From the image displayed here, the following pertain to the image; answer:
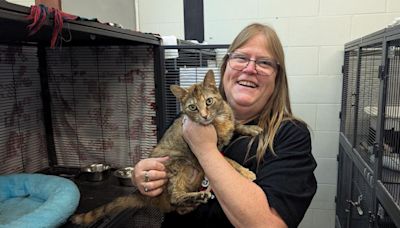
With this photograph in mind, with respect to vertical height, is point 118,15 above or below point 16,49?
above

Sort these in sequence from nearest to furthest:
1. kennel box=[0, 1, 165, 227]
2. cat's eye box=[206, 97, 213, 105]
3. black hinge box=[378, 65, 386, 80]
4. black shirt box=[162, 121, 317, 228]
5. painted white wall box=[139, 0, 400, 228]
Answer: black shirt box=[162, 121, 317, 228]
cat's eye box=[206, 97, 213, 105]
black hinge box=[378, 65, 386, 80]
kennel box=[0, 1, 165, 227]
painted white wall box=[139, 0, 400, 228]

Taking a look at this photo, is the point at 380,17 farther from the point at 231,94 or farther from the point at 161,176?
the point at 161,176

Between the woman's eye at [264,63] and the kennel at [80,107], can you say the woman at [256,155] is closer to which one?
the woman's eye at [264,63]

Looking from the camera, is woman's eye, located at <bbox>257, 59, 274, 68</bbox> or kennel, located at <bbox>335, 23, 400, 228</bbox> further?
kennel, located at <bbox>335, 23, 400, 228</bbox>

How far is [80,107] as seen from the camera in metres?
A: 1.94

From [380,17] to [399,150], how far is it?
1.55m

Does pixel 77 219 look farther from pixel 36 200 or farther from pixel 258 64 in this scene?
pixel 258 64

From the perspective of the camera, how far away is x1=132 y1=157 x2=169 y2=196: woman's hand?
1234 millimetres

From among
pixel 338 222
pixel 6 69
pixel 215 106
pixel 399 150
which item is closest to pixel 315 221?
pixel 338 222

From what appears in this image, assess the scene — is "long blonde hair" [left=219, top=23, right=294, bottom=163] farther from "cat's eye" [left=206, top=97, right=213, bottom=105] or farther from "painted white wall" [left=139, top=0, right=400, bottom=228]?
"painted white wall" [left=139, top=0, right=400, bottom=228]

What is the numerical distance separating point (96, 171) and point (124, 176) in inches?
7.4

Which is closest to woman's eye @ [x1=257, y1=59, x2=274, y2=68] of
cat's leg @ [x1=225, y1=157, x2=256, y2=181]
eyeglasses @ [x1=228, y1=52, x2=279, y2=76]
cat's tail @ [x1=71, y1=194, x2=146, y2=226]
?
eyeglasses @ [x1=228, y1=52, x2=279, y2=76]

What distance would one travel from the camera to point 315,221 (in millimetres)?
2877

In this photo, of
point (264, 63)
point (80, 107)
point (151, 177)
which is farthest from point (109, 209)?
point (264, 63)
